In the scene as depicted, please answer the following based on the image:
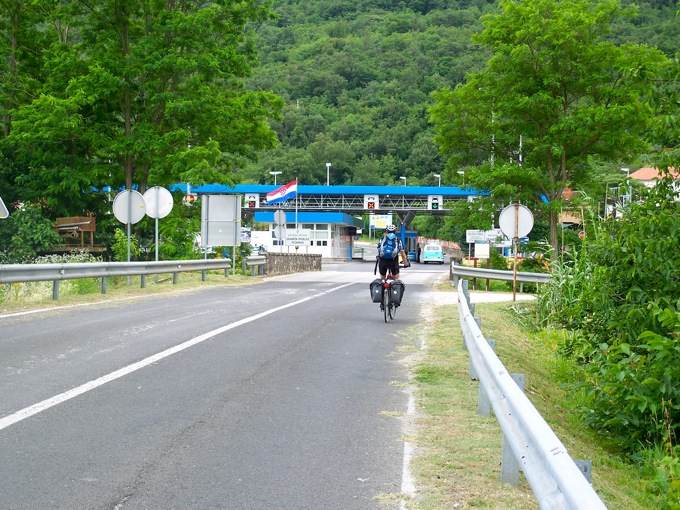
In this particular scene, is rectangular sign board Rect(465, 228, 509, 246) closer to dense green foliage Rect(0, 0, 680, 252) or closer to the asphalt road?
dense green foliage Rect(0, 0, 680, 252)

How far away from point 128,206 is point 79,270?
10.7 feet

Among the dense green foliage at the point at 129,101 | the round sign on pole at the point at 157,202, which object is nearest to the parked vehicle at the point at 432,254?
the dense green foliage at the point at 129,101

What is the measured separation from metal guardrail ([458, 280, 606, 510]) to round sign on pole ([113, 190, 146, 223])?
16.9 metres

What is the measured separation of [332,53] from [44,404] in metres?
152

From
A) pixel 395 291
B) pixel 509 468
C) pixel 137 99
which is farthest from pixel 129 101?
pixel 509 468

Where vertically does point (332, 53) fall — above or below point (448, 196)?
above

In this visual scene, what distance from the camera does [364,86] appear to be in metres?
153

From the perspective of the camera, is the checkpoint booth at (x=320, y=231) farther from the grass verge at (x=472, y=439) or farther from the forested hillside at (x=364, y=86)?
the grass verge at (x=472, y=439)

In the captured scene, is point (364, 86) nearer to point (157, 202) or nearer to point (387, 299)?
point (157, 202)

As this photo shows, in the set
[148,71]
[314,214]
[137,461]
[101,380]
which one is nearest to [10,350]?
[101,380]

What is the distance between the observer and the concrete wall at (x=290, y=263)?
39.8 metres

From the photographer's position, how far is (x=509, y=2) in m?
32.7

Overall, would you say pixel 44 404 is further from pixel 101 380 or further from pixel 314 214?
pixel 314 214

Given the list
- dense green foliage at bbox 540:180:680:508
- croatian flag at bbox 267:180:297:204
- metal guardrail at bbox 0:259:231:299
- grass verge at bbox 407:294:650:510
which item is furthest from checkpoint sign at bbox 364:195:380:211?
dense green foliage at bbox 540:180:680:508
